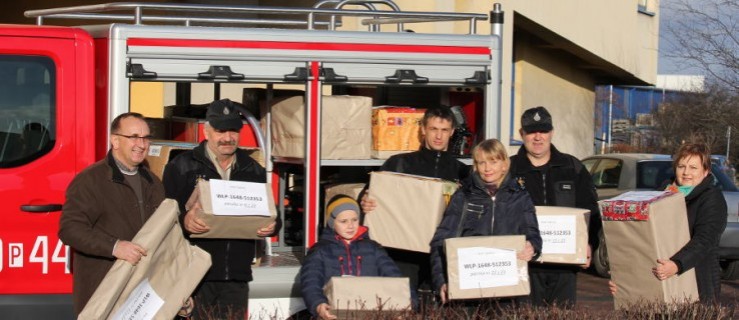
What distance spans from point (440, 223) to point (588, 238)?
0.90 meters

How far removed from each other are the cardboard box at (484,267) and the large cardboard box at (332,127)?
1.17 m

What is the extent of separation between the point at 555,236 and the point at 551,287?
1.31 feet

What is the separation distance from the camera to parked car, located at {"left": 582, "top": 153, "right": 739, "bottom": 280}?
514 inches

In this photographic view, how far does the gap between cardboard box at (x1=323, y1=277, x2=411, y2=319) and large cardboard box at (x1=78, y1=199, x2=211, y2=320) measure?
0.71 metres

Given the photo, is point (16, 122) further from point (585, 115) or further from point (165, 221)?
point (585, 115)

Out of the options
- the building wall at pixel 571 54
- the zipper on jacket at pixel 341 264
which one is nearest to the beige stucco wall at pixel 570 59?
the building wall at pixel 571 54

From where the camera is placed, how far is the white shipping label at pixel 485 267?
5820 millimetres

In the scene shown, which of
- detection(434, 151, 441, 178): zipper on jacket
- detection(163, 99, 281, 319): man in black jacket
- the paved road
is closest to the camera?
detection(163, 99, 281, 319): man in black jacket

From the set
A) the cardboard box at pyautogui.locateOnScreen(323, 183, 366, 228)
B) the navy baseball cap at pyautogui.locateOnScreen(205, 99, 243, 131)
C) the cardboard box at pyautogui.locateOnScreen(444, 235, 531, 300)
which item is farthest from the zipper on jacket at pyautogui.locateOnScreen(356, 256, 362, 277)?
the navy baseball cap at pyautogui.locateOnScreen(205, 99, 243, 131)

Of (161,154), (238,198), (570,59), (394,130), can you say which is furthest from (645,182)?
(570,59)

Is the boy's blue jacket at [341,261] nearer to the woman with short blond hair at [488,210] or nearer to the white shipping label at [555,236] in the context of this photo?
the woman with short blond hair at [488,210]

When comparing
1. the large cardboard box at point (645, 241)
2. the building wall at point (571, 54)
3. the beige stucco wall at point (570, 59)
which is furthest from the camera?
the beige stucco wall at point (570, 59)

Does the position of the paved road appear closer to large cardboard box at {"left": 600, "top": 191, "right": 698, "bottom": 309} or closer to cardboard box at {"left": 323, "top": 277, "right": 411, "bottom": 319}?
large cardboard box at {"left": 600, "top": 191, "right": 698, "bottom": 309}

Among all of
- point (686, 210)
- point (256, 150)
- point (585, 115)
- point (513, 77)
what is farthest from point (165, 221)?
point (585, 115)
